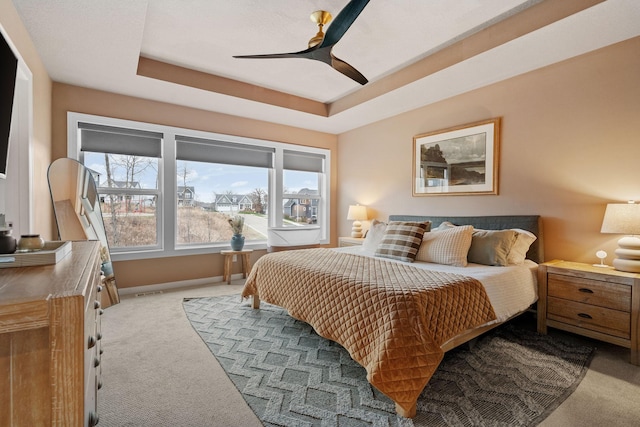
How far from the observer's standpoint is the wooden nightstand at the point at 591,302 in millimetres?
2203

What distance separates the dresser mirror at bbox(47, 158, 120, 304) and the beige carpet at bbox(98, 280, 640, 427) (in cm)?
99

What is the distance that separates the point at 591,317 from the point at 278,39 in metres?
3.51

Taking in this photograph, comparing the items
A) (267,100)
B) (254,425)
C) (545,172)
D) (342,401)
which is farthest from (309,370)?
(267,100)

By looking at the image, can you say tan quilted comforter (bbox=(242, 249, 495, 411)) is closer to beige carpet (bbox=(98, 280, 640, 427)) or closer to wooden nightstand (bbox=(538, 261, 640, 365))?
beige carpet (bbox=(98, 280, 640, 427))

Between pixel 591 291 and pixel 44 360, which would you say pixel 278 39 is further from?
pixel 591 291

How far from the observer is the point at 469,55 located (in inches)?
112

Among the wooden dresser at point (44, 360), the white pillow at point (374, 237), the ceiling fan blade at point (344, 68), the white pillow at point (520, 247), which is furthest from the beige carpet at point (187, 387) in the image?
the ceiling fan blade at point (344, 68)

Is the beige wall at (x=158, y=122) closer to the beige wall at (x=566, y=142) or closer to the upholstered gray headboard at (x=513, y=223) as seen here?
the beige wall at (x=566, y=142)

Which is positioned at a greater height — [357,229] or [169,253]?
[357,229]

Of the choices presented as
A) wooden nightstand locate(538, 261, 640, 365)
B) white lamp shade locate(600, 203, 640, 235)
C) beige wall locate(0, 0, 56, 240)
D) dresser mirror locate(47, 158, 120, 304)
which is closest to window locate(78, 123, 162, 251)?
dresser mirror locate(47, 158, 120, 304)

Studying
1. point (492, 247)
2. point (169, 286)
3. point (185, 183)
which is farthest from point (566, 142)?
point (169, 286)

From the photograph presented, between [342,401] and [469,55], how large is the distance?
119 inches

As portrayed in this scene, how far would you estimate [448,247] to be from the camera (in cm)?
286

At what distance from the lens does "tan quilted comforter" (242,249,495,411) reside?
5.33ft
